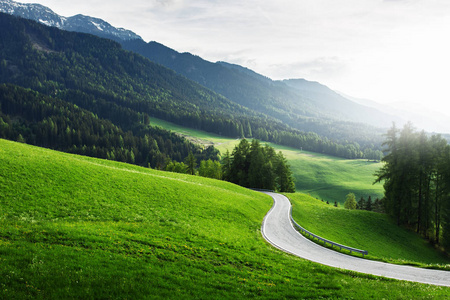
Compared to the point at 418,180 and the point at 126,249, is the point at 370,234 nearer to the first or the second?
the point at 418,180

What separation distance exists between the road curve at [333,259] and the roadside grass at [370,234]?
647cm

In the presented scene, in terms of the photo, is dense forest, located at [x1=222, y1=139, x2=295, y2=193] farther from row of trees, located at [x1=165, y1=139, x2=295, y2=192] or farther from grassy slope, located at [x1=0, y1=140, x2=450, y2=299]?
grassy slope, located at [x1=0, y1=140, x2=450, y2=299]

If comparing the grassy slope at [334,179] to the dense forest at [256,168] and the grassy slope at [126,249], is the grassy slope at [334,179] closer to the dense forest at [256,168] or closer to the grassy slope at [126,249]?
the dense forest at [256,168]

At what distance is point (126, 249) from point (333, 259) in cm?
2179

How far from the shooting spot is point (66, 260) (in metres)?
13.2

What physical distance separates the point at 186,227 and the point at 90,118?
210225 mm

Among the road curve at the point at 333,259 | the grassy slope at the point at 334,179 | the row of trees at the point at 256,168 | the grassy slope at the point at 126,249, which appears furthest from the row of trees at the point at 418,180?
the grassy slope at the point at 334,179

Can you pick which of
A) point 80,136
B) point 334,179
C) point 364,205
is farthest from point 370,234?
point 80,136

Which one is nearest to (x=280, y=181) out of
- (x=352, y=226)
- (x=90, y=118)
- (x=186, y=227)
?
(x=352, y=226)

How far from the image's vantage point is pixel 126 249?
16266 mm

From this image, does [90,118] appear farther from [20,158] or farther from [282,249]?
[282,249]

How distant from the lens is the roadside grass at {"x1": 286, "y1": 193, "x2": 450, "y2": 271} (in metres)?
37.2

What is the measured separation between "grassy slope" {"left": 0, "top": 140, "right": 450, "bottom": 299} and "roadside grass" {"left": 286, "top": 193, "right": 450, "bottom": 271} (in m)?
16.3

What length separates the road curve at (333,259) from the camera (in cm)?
2191
